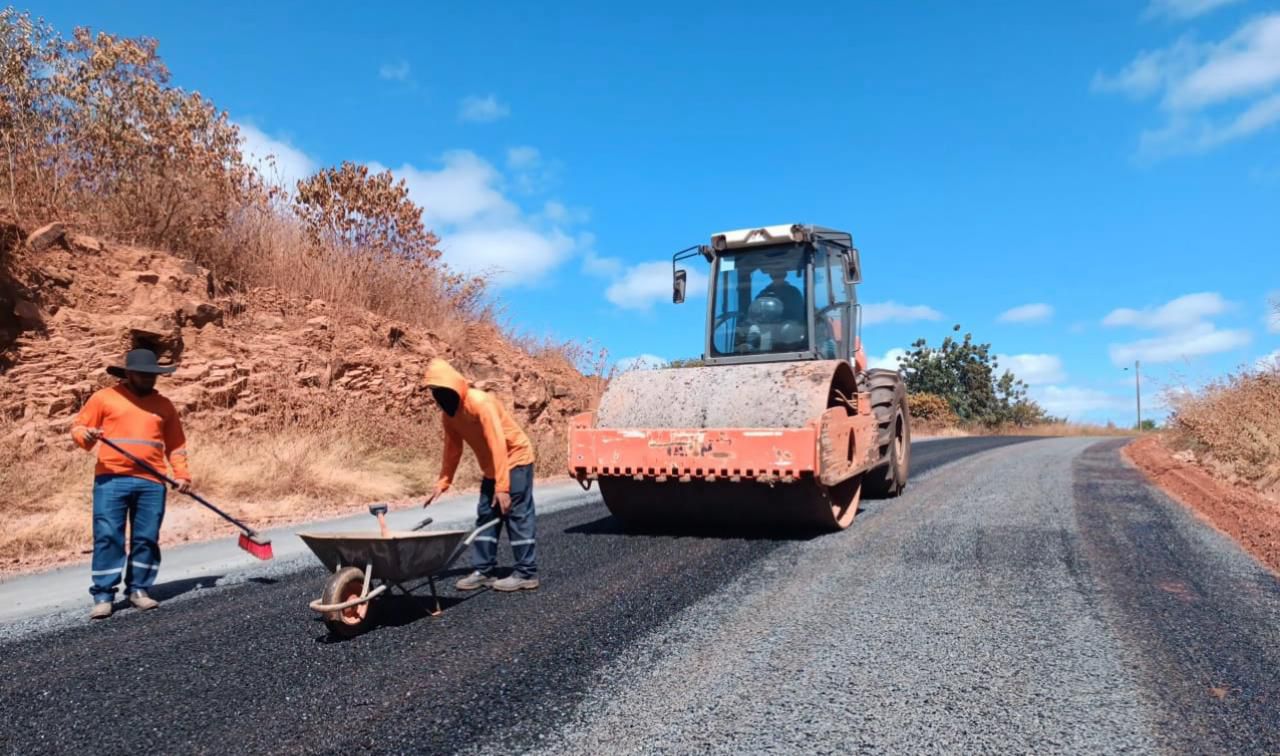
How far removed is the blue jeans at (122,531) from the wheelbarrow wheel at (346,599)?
1.69 m

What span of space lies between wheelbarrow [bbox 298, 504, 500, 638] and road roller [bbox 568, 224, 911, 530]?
2.42m

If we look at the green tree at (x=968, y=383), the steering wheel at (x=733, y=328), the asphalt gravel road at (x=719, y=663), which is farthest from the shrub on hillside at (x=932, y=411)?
the asphalt gravel road at (x=719, y=663)

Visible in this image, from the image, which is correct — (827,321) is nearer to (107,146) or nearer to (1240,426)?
(1240,426)

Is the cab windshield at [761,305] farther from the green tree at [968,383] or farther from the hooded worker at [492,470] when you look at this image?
the green tree at [968,383]

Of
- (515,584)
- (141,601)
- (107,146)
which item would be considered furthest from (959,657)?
(107,146)

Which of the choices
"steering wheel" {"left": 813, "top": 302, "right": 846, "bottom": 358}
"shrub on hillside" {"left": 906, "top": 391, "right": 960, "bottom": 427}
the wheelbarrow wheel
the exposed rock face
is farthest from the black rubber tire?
"shrub on hillside" {"left": 906, "top": 391, "right": 960, "bottom": 427}

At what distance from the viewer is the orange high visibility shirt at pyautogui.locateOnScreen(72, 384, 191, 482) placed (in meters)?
5.08

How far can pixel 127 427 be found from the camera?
16.8 feet

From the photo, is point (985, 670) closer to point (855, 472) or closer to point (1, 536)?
point (855, 472)

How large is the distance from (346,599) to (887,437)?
6780 mm

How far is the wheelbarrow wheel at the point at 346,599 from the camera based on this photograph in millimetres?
4078

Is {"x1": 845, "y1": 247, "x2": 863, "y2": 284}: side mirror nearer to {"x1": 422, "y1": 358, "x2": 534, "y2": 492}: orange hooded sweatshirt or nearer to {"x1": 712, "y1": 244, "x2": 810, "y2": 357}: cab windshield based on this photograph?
{"x1": 712, "y1": 244, "x2": 810, "y2": 357}: cab windshield

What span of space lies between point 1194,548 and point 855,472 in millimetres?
2721

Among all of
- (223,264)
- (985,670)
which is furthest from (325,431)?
(985,670)
